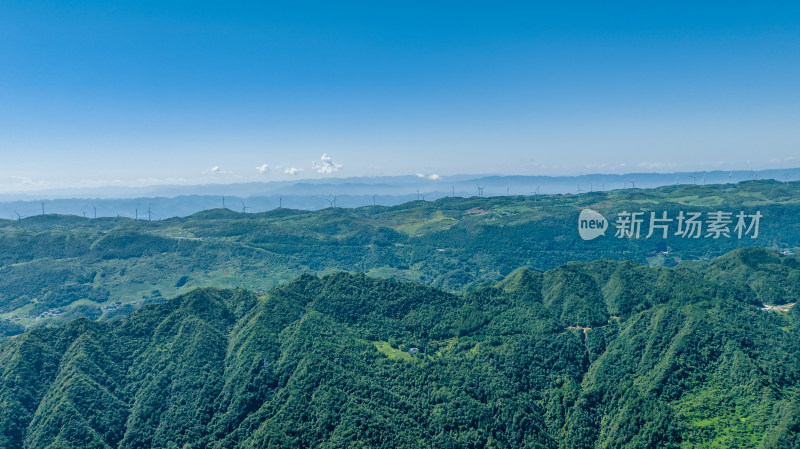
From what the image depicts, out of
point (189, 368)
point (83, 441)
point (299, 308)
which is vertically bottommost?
point (83, 441)

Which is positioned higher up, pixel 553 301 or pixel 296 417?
pixel 553 301

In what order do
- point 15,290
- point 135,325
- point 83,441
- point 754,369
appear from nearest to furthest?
point 83,441
point 754,369
point 135,325
point 15,290

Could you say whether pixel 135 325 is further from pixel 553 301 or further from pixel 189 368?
pixel 553 301

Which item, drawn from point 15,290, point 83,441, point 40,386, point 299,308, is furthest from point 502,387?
point 15,290

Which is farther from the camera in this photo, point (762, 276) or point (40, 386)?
point (762, 276)

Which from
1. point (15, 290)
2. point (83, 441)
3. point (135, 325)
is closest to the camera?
point (83, 441)

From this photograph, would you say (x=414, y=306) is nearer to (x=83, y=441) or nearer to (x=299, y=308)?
(x=299, y=308)
